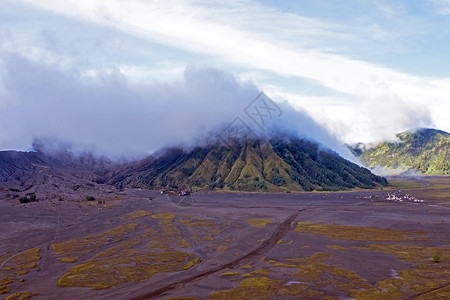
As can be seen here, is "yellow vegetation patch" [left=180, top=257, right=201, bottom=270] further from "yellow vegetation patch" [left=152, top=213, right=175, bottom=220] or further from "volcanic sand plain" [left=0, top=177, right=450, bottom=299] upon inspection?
"yellow vegetation patch" [left=152, top=213, right=175, bottom=220]

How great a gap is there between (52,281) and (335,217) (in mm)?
87800

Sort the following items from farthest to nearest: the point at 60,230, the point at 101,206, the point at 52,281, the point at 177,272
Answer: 1. the point at 101,206
2. the point at 60,230
3. the point at 177,272
4. the point at 52,281

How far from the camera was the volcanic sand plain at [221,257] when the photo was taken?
4414 cm

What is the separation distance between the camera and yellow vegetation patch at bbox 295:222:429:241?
78.4 meters

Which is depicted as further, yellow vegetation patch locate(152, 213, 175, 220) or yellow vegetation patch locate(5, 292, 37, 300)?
yellow vegetation patch locate(152, 213, 175, 220)

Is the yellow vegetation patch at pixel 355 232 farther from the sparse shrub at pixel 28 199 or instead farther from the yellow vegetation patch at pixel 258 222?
the sparse shrub at pixel 28 199

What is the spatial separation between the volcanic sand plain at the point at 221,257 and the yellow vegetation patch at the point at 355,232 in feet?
0.76

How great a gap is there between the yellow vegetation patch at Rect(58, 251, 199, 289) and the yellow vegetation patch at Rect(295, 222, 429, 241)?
1445 inches

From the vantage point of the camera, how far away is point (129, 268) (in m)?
53.1

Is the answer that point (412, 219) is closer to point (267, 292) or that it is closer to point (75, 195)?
point (267, 292)

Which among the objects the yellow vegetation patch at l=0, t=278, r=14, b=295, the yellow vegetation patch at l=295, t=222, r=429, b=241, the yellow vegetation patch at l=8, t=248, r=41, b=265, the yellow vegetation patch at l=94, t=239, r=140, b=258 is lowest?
the yellow vegetation patch at l=295, t=222, r=429, b=241

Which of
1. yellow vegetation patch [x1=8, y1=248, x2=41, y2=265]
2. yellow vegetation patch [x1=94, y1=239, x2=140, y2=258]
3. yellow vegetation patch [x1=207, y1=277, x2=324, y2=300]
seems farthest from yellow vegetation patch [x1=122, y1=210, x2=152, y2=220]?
yellow vegetation patch [x1=207, y1=277, x2=324, y2=300]

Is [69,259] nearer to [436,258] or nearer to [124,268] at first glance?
[124,268]

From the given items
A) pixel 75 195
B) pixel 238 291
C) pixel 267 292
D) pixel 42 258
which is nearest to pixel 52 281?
pixel 42 258
